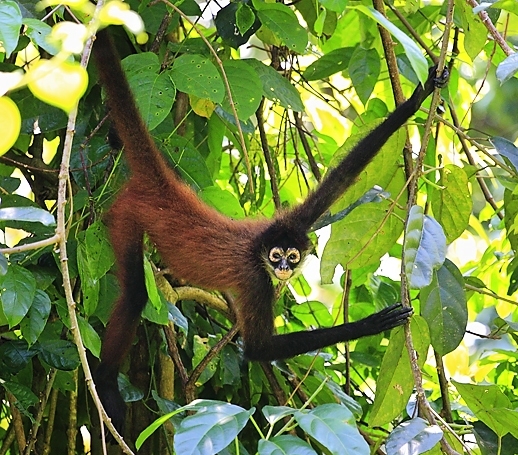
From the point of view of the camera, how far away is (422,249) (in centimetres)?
257

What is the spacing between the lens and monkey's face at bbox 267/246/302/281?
13.1 ft

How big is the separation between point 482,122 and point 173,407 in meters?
6.00

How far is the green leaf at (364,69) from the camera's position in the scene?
396cm

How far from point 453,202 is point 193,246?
1.34 m

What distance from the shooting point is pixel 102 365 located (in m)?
4.12

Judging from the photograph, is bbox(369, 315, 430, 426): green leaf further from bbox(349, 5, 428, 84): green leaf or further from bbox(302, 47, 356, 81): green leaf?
bbox(302, 47, 356, 81): green leaf

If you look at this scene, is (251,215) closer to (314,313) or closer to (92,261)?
(314,313)

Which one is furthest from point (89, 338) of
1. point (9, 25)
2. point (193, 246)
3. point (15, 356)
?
point (9, 25)

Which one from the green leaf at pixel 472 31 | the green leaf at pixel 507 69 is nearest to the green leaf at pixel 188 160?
the green leaf at pixel 472 31

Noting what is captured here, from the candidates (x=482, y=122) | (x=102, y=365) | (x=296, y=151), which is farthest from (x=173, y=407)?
(x=482, y=122)

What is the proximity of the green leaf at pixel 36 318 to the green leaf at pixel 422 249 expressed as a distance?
59.1 inches

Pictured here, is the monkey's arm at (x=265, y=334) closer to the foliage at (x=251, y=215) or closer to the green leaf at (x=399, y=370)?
the foliage at (x=251, y=215)

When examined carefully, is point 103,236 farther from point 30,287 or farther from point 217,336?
point 217,336

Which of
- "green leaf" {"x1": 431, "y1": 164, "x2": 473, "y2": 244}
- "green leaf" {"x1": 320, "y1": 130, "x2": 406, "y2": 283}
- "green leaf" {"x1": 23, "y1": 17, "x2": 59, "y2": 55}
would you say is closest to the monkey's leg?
"green leaf" {"x1": 320, "y1": 130, "x2": 406, "y2": 283}
